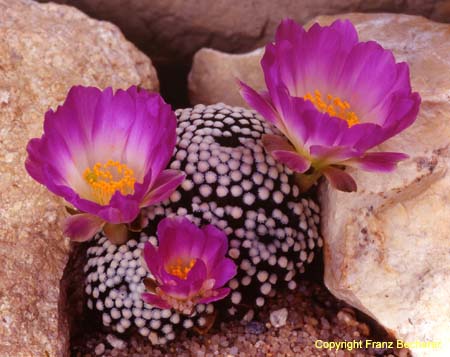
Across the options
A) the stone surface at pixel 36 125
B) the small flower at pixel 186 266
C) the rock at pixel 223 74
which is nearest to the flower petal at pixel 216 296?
the small flower at pixel 186 266

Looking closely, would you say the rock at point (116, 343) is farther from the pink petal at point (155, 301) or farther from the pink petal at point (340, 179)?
the pink petal at point (340, 179)

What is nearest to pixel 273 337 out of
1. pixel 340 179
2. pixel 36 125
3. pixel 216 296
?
pixel 216 296

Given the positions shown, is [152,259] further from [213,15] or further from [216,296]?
[213,15]

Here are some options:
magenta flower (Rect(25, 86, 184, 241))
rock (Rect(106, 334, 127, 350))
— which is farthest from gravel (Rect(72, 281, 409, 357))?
magenta flower (Rect(25, 86, 184, 241))

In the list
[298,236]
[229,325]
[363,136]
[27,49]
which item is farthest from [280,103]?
[27,49]

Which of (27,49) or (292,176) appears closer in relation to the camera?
(292,176)

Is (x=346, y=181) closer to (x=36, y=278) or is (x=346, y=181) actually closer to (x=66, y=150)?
(x=66, y=150)
